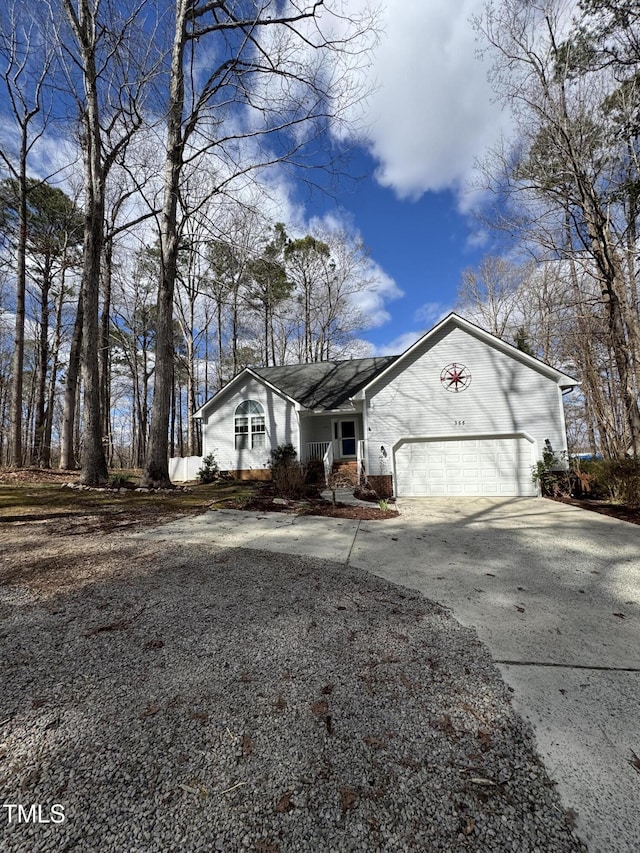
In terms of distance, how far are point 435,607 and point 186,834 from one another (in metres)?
2.58

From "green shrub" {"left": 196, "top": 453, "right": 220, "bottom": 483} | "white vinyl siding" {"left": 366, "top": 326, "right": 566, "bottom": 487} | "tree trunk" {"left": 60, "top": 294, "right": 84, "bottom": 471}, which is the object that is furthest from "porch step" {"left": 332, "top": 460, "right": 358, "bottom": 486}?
"tree trunk" {"left": 60, "top": 294, "right": 84, "bottom": 471}

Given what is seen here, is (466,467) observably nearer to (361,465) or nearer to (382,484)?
(382,484)

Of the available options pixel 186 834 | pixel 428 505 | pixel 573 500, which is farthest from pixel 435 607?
pixel 573 500

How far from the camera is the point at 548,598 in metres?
3.64

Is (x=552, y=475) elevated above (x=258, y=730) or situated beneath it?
elevated above

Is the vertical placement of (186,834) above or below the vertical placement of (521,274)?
below

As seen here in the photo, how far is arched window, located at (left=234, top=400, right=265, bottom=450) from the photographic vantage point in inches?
632

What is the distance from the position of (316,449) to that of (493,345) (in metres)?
8.01

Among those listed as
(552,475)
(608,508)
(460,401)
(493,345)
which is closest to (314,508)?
(460,401)

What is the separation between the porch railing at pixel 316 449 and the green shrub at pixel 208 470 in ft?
13.2

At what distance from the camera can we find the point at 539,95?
36.2ft

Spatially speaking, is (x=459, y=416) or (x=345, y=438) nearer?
(x=459, y=416)

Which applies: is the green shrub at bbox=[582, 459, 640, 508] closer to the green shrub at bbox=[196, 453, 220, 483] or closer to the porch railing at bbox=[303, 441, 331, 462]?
the porch railing at bbox=[303, 441, 331, 462]

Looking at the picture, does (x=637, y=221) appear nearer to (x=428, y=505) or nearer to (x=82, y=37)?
(x=428, y=505)
